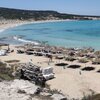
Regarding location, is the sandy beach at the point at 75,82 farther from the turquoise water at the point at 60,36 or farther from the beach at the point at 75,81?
the turquoise water at the point at 60,36

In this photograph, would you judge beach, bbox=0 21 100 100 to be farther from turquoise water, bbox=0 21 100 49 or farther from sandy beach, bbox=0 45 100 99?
turquoise water, bbox=0 21 100 49

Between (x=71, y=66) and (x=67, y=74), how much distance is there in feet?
11.9

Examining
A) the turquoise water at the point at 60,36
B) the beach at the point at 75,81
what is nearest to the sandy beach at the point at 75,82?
the beach at the point at 75,81

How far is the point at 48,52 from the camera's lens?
42.7 meters

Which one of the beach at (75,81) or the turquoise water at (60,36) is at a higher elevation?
the beach at (75,81)

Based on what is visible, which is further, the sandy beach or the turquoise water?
the turquoise water

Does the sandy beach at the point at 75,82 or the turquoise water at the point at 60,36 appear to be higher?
the sandy beach at the point at 75,82

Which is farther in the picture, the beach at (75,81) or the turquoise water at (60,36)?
the turquoise water at (60,36)

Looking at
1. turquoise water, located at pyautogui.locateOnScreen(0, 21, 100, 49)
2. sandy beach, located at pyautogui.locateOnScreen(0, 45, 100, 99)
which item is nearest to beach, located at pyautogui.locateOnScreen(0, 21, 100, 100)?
sandy beach, located at pyautogui.locateOnScreen(0, 45, 100, 99)

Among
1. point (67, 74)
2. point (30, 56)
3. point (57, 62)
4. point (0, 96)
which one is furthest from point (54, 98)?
point (30, 56)

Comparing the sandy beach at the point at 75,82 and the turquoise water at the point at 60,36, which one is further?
the turquoise water at the point at 60,36

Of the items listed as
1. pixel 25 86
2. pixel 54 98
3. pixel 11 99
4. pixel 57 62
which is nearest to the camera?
pixel 11 99

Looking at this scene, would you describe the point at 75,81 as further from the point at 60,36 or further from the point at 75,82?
the point at 60,36

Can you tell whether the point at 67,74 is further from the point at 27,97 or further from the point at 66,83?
the point at 27,97
